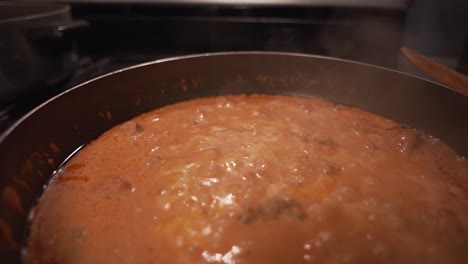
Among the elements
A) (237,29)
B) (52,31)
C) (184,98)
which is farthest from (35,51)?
(237,29)

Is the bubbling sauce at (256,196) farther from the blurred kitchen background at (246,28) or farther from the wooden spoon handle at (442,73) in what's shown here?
the blurred kitchen background at (246,28)

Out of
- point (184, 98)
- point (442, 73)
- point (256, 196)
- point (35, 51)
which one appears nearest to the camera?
point (256, 196)

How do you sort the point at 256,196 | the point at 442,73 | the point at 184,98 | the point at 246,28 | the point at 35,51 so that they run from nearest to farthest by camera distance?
the point at 256,196
the point at 35,51
the point at 442,73
the point at 184,98
the point at 246,28

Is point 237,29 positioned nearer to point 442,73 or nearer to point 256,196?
point 442,73

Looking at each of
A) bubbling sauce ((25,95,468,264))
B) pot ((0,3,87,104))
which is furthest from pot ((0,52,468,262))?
pot ((0,3,87,104))

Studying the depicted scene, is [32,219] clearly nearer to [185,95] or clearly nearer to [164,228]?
[164,228]

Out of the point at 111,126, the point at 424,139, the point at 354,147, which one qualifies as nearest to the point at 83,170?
the point at 111,126

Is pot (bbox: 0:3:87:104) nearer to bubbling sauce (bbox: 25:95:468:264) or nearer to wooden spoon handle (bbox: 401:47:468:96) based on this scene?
bubbling sauce (bbox: 25:95:468:264)
